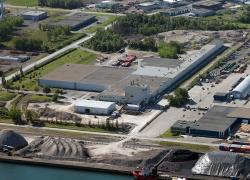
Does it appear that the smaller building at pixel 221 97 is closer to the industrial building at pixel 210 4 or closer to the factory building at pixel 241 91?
the factory building at pixel 241 91

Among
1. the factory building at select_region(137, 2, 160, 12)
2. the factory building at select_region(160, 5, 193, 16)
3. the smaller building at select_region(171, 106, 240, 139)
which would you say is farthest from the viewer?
the factory building at select_region(137, 2, 160, 12)

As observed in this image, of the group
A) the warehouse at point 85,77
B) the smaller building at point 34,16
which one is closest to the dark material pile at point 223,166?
the warehouse at point 85,77

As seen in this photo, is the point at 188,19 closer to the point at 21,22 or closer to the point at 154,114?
the point at 21,22

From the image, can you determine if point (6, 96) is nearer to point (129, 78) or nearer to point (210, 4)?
point (129, 78)

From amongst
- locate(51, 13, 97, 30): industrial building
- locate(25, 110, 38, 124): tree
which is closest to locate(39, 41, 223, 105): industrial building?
locate(25, 110, 38, 124): tree

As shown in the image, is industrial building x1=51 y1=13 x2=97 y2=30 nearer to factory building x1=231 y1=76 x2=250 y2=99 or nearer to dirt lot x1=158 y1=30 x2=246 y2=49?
dirt lot x1=158 y1=30 x2=246 y2=49

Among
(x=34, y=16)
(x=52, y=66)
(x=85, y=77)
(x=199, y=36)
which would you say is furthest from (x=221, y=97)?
(x=34, y=16)
